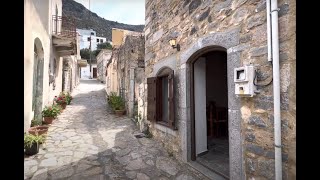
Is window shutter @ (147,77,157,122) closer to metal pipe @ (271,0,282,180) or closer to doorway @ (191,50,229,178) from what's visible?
doorway @ (191,50,229,178)

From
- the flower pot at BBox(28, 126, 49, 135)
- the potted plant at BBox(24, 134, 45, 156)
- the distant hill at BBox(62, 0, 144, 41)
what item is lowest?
the potted plant at BBox(24, 134, 45, 156)

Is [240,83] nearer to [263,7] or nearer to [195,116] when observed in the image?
[263,7]

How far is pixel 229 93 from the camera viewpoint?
2969mm

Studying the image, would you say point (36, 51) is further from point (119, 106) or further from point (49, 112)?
point (119, 106)

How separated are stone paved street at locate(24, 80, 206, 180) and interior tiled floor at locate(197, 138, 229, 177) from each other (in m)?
0.30

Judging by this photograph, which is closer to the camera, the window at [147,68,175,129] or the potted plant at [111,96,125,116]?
the window at [147,68,175,129]

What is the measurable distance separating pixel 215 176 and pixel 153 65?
321 cm

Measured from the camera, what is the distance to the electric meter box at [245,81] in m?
2.48

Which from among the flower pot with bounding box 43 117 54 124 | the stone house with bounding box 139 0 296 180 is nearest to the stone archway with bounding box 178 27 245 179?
the stone house with bounding box 139 0 296 180

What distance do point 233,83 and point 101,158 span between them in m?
3.27

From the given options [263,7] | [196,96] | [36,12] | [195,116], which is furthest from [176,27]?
[36,12]

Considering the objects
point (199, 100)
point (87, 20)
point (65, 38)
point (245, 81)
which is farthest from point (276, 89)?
point (87, 20)

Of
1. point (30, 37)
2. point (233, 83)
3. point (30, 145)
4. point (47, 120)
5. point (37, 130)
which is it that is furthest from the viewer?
point (47, 120)

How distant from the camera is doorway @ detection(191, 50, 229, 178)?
156 inches
